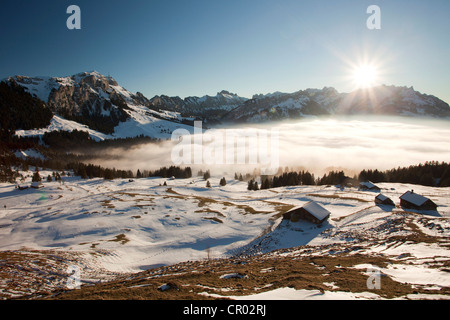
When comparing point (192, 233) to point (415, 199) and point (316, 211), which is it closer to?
point (316, 211)

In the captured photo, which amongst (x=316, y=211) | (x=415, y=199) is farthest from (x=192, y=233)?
(x=415, y=199)

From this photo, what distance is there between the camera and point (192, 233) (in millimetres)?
46781

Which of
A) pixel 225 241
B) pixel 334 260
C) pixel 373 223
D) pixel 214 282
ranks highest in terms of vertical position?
pixel 214 282

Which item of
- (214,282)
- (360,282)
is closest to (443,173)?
(360,282)

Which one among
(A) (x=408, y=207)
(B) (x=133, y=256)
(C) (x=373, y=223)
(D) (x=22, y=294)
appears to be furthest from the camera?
(A) (x=408, y=207)

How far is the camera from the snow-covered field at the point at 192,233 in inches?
1051

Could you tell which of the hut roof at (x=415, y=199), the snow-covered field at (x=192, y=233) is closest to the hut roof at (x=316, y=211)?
the snow-covered field at (x=192, y=233)

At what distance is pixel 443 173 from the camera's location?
388 feet

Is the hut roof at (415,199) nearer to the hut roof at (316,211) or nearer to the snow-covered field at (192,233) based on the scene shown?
the snow-covered field at (192,233)

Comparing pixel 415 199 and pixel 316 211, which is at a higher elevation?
pixel 415 199

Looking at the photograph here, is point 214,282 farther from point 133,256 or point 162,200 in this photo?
point 162,200

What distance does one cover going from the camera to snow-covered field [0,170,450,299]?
26703mm

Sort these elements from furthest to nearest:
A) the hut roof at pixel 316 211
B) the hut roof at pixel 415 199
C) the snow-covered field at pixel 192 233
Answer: the hut roof at pixel 415 199 → the hut roof at pixel 316 211 → the snow-covered field at pixel 192 233

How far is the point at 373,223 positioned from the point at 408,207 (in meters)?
27.0
